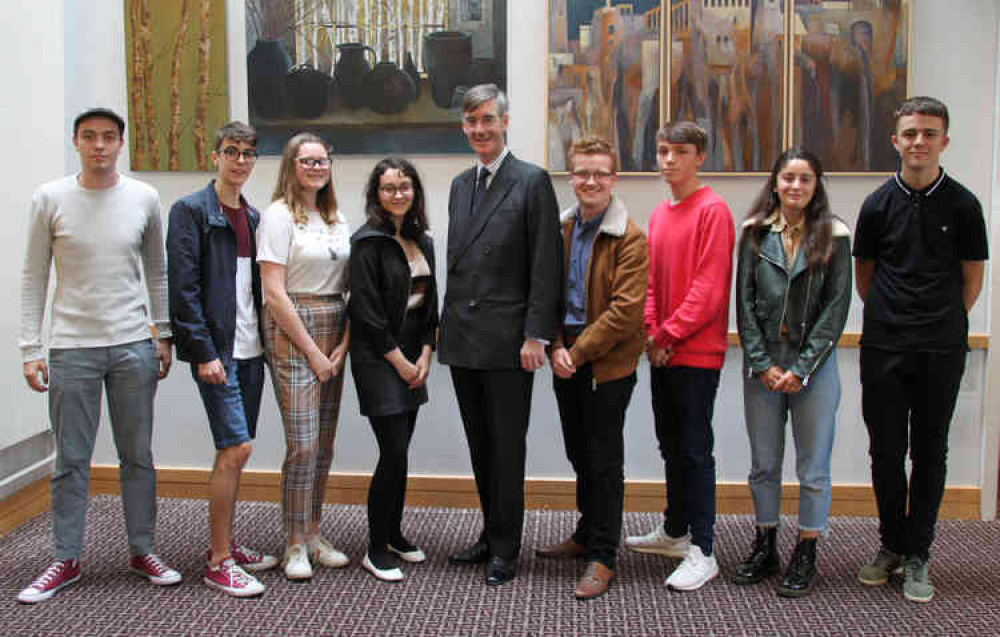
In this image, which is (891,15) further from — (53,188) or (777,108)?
(53,188)

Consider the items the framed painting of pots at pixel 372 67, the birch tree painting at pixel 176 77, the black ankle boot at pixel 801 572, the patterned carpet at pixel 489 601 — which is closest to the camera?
the patterned carpet at pixel 489 601

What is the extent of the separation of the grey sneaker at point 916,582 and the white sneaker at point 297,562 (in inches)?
78.9

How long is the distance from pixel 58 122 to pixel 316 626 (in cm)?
252

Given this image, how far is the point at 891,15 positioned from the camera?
3.36 m

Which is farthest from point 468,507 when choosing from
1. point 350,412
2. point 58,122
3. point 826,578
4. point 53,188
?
point 58,122

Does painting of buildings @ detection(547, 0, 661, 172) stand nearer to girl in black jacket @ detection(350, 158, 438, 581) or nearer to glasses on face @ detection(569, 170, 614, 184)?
glasses on face @ detection(569, 170, 614, 184)

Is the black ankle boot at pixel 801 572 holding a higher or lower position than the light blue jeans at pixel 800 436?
lower

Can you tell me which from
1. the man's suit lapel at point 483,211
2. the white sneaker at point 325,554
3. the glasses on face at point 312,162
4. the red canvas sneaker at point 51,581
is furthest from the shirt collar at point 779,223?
the red canvas sneaker at point 51,581

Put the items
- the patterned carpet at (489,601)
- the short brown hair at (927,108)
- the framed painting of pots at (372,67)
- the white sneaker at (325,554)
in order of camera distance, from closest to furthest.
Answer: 1. the patterned carpet at (489,601)
2. the short brown hair at (927,108)
3. the white sneaker at (325,554)
4. the framed painting of pots at (372,67)

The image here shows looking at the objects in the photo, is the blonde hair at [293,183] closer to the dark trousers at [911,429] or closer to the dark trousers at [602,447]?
the dark trousers at [602,447]

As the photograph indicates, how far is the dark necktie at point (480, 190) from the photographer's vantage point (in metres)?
2.83

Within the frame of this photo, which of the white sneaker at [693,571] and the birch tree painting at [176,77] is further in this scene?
the birch tree painting at [176,77]

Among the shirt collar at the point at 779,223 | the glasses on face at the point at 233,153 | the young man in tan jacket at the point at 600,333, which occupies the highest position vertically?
the glasses on face at the point at 233,153

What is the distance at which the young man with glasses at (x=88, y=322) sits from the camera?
2785 mm
